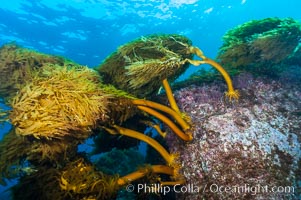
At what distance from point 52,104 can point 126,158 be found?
21.5ft

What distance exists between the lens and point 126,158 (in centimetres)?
925

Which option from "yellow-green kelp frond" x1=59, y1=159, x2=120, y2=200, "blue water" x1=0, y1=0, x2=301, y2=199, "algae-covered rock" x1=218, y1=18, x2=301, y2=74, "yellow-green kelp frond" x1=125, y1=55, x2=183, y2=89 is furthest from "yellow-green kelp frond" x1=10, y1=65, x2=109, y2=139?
"blue water" x1=0, y1=0, x2=301, y2=199

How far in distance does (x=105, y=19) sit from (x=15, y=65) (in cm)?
2279

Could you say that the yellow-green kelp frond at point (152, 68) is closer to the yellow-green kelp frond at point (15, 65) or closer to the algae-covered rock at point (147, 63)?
the algae-covered rock at point (147, 63)

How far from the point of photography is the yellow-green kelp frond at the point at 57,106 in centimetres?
301

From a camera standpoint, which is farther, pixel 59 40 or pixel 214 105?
pixel 59 40

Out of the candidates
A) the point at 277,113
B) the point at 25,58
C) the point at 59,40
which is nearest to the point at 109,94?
the point at 25,58

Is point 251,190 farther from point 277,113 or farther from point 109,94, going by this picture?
point 109,94

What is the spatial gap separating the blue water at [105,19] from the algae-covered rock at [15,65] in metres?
18.9

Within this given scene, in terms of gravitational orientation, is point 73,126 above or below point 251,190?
above

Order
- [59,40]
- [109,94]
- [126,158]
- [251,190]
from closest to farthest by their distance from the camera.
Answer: [109,94]
[251,190]
[126,158]
[59,40]

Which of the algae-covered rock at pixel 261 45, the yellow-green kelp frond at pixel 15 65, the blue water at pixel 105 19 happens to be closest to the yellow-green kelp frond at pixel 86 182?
the yellow-green kelp frond at pixel 15 65

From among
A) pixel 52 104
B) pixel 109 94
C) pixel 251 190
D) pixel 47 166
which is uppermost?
pixel 109 94

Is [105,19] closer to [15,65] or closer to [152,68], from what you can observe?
[15,65]
